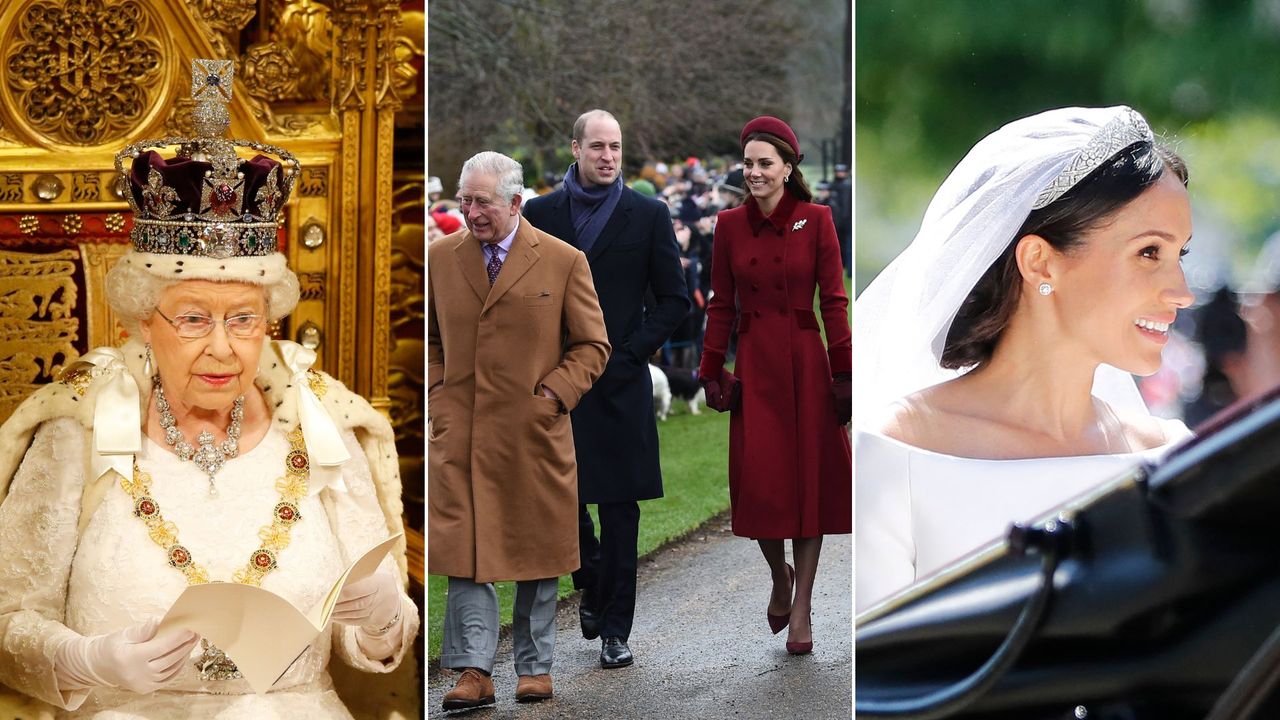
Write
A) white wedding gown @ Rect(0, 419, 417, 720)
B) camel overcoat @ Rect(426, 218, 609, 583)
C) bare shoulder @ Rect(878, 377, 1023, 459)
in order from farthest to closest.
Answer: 1. camel overcoat @ Rect(426, 218, 609, 583)
2. bare shoulder @ Rect(878, 377, 1023, 459)
3. white wedding gown @ Rect(0, 419, 417, 720)

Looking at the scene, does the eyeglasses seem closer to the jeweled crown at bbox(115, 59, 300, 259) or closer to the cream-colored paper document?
the jeweled crown at bbox(115, 59, 300, 259)

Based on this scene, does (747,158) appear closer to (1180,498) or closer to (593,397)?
(593,397)

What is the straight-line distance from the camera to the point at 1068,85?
11.9 feet

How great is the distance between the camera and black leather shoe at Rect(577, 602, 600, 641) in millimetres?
3899

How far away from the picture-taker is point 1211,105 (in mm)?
3650

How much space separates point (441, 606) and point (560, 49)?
1463mm

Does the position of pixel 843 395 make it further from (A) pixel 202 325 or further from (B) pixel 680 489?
(A) pixel 202 325

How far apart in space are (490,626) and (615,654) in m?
0.32

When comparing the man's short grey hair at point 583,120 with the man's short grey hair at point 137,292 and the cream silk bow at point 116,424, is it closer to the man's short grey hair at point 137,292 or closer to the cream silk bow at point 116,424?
A: the man's short grey hair at point 137,292

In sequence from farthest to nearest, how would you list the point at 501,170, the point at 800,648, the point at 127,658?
the point at 800,648 → the point at 501,170 → the point at 127,658

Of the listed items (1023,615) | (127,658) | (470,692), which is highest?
(127,658)

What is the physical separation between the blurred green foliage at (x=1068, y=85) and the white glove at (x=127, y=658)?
1820 mm

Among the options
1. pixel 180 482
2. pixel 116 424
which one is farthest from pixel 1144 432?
pixel 116 424

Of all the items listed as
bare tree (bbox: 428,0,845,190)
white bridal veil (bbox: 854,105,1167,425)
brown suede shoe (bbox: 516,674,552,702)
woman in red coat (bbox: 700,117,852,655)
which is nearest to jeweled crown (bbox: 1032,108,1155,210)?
white bridal veil (bbox: 854,105,1167,425)
